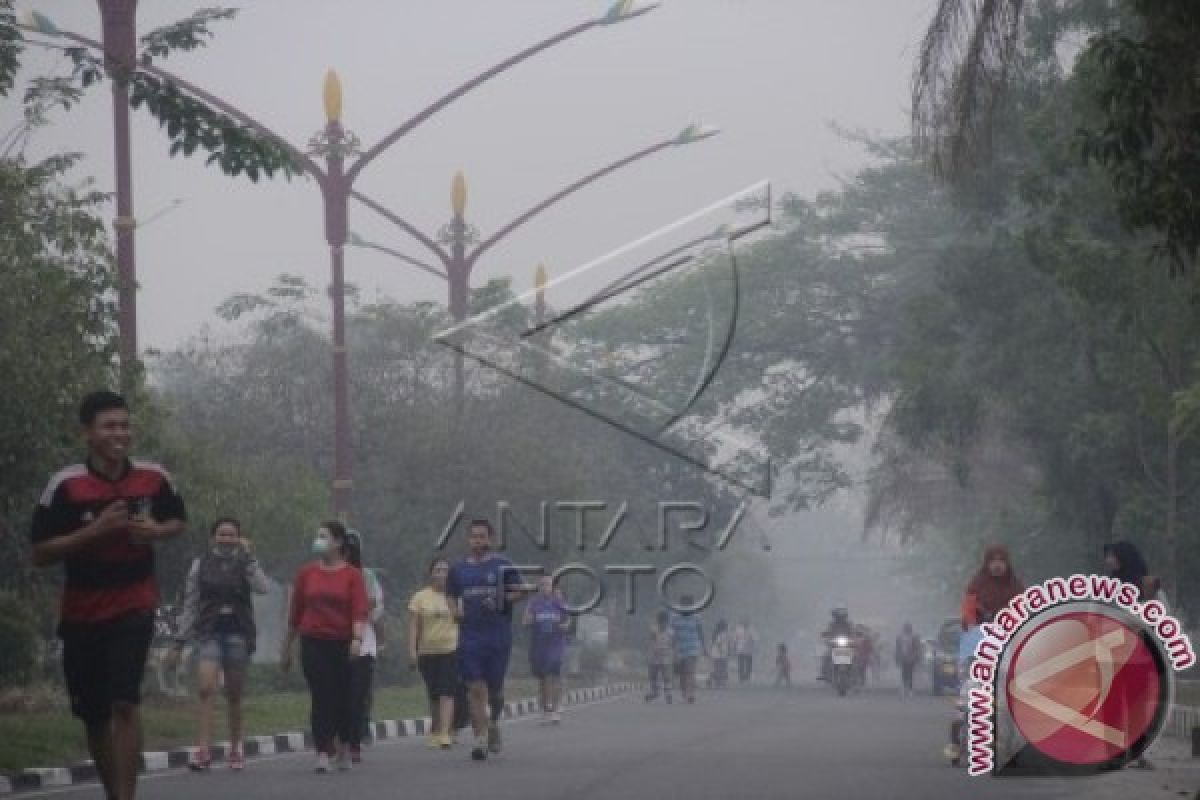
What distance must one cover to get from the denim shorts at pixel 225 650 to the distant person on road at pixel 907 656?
34589mm

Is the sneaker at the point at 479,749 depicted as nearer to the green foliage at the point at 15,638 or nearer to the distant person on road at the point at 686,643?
the green foliage at the point at 15,638

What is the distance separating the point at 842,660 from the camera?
52.1m

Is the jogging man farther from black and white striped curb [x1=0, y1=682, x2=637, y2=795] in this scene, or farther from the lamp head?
the lamp head

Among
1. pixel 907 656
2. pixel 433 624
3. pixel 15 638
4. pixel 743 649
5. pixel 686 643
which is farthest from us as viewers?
pixel 743 649

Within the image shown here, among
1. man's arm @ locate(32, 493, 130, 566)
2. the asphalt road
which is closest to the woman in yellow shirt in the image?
the asphalt road

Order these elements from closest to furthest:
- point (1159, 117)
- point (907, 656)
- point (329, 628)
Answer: point (1159, 117) → point (329, 628) → point (907, 656)

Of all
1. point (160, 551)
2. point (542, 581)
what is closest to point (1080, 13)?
point (542, 581)

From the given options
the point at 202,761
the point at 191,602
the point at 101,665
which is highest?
the point at 191,602

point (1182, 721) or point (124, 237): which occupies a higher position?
point (124, 237)

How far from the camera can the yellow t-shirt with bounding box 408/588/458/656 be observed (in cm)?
2462

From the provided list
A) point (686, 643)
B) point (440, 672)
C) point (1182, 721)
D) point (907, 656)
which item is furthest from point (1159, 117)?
point (907, 656)

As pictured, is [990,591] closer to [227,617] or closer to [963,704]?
[963,704]

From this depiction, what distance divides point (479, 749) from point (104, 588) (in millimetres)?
9438

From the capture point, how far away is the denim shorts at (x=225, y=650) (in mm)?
20328
